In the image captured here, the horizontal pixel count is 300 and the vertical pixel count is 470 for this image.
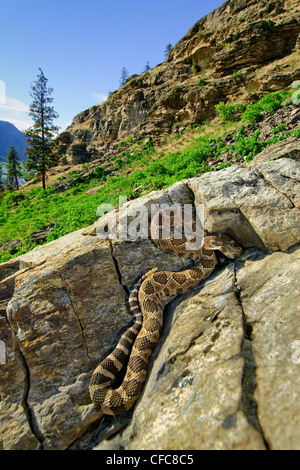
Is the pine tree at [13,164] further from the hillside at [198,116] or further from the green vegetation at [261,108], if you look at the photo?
the green vegetation at [261,108]

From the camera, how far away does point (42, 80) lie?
38406 millimetres

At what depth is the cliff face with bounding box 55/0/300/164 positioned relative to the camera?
87.4 feet

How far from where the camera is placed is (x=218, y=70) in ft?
105

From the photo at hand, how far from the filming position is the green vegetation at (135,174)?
1210cm

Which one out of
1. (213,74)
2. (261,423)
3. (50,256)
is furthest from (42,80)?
(261,423)

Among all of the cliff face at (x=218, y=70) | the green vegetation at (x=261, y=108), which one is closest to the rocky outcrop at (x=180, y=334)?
the green vegetation at (x=261, y=108)

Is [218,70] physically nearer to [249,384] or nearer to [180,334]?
[180,334]

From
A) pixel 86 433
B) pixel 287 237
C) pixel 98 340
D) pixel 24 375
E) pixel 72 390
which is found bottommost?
pixel 86 433

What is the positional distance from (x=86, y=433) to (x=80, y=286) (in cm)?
272

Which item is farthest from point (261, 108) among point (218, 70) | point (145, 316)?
point (218, 70)

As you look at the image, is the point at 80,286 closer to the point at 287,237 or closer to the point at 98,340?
the point at 98,340

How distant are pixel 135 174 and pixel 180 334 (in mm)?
18491

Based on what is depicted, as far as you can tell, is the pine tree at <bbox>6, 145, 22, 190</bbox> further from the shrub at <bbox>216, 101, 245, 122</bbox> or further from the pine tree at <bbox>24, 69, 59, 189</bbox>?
the shrub at <bbox>216, 101, 245, 122</bbox>

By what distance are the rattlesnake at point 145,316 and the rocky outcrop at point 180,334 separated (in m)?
0.21
